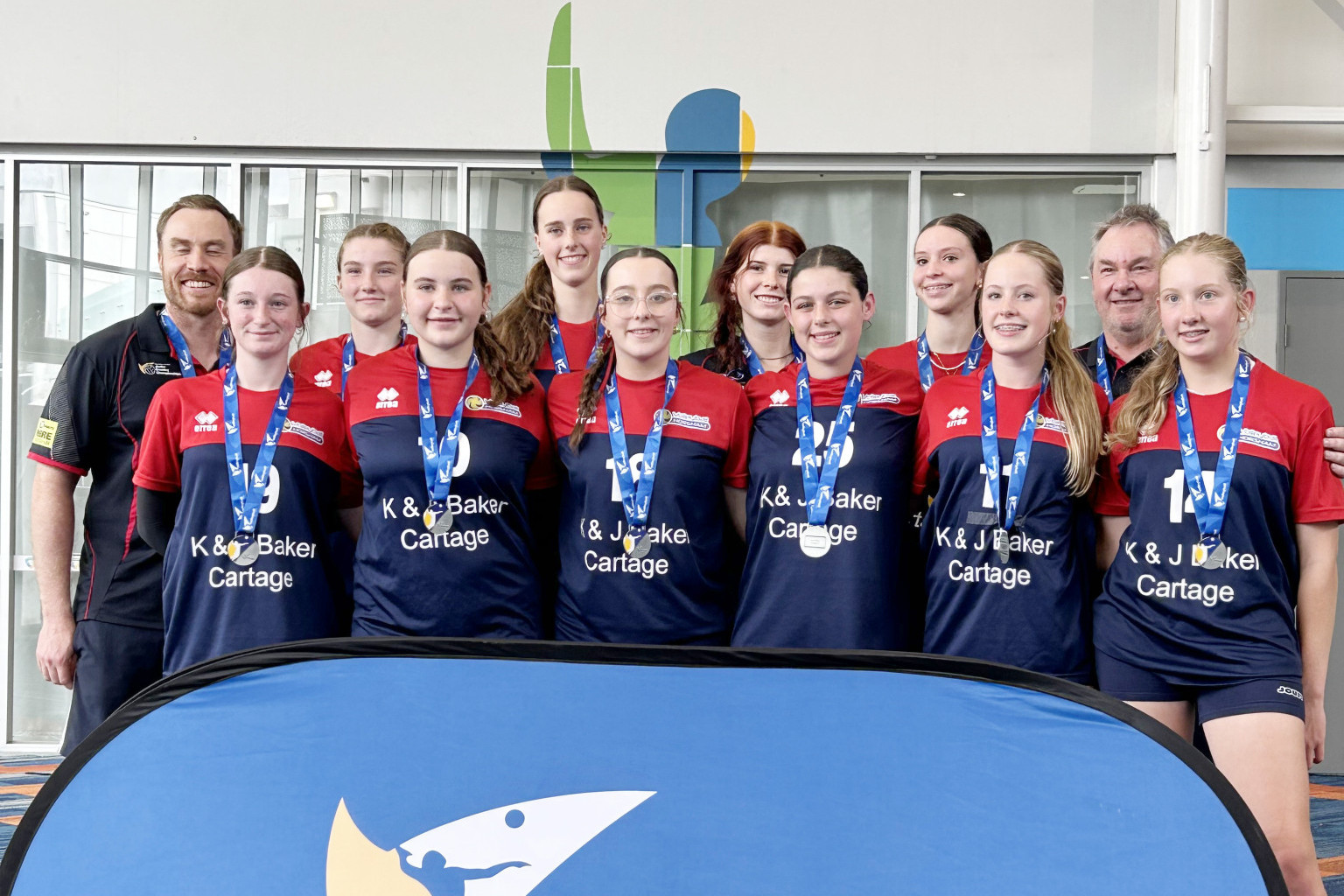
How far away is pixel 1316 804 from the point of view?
4.70 metres

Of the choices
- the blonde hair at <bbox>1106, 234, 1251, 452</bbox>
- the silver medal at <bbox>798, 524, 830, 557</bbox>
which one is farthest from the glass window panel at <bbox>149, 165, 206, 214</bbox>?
the blonde hair at <bbox>1106, 234, 1251, 452</bbox>

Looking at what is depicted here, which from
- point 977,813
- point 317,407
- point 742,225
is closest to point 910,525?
point 977,813

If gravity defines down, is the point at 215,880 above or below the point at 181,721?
below

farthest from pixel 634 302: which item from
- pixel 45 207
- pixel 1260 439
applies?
pixel 45 207

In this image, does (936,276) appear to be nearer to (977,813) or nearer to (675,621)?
(675,621)

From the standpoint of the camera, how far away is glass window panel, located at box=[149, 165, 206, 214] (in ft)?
18.3

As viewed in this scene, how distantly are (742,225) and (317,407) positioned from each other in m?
3.15

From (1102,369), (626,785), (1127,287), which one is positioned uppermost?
(1127,287)

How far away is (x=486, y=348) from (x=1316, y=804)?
14.2 ft

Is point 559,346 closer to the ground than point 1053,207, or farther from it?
closer to the ground

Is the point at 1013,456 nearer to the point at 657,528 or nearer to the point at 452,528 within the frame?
the point at 657,528

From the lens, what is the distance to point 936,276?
10.3 feet

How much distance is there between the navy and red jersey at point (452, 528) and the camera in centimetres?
257

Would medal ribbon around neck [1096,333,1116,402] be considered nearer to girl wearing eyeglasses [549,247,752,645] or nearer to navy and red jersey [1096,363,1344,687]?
navy and red jersey [1096,363,1344,687]
